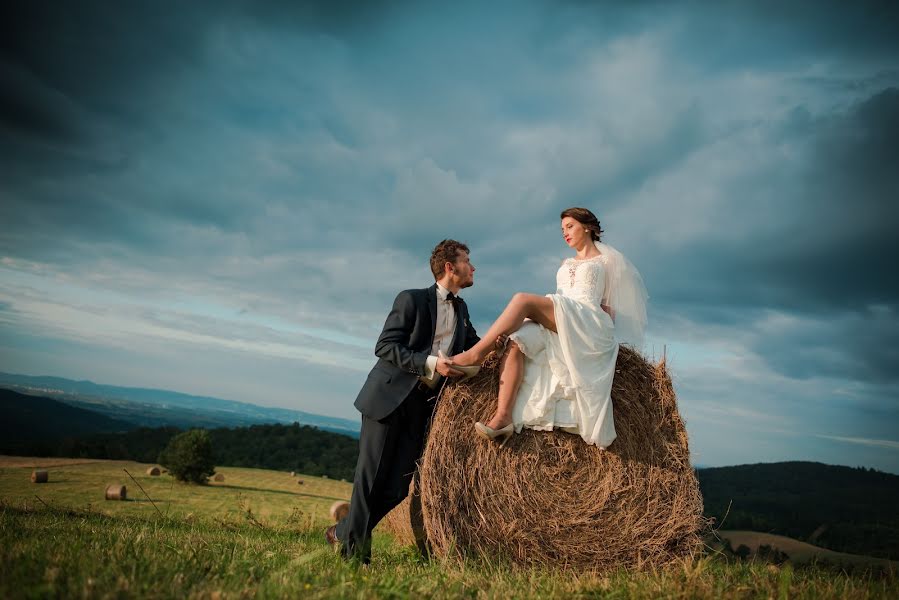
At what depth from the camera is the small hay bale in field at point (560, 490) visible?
13.6ft

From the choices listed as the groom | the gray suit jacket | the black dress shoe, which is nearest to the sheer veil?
the groom

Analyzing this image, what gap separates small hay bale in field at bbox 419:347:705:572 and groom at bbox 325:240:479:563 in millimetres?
335

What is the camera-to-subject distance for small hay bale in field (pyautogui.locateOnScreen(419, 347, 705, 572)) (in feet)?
13.6

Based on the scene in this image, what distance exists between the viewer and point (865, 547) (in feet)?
19.7

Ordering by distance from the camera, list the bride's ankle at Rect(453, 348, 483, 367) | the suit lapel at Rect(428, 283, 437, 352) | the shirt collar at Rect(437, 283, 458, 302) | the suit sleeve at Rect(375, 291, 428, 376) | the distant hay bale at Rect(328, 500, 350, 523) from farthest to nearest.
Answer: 1. the distant hay bale at Rect(328, 500, 350, 523)
2. the shirt collar at Rect(437, 283, 458, 302)
3. the suit lapel at Rect(428, 283, 437, 352)
4. the suit sleeve at Rect(375, 291, 428, 376)
5. the bride's ankle at Rect(453, 348, 483, 367)

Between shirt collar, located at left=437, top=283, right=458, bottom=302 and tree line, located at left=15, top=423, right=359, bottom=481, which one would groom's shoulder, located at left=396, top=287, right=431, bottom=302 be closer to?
shirt collar, located at left=437, top=283, right=458, bottom=302

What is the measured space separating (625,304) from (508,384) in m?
1.36

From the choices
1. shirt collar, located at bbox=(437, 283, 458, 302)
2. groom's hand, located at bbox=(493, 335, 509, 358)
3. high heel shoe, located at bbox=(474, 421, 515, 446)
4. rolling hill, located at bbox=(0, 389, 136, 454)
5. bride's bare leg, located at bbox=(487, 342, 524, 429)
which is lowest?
rolling hill, located at bbox=(0, 389, 136, 454)

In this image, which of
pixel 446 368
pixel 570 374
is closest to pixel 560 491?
pixel 570 374

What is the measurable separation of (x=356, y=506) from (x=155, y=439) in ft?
Result: 62.8

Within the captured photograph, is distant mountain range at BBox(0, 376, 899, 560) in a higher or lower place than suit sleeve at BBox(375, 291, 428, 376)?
lower

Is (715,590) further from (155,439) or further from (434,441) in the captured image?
(155,439)

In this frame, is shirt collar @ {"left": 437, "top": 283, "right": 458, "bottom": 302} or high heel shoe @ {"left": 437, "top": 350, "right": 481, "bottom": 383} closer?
high heel shoe @ {"left": 437, "top": 350, "right": 481, "bottom": 383}

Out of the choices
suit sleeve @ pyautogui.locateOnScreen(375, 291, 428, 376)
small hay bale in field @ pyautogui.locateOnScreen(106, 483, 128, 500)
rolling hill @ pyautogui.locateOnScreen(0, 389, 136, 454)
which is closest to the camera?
suit sleeve @ pyautogui.locateOnScreen(375, 291, 428, 376)
